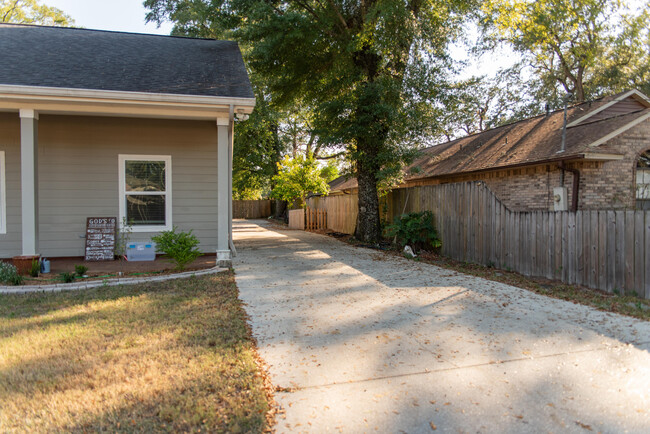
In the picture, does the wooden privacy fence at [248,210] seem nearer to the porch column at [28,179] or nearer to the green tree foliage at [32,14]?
the green tree foliage at [32,14]

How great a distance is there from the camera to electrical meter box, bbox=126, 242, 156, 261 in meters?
8.42

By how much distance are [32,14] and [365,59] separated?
80.9 feet

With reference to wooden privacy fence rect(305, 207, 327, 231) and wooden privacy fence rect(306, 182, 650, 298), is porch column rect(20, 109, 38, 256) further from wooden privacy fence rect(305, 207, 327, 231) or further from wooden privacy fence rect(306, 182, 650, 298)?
wooden privacy fence rect(305, 207, 327, 231)

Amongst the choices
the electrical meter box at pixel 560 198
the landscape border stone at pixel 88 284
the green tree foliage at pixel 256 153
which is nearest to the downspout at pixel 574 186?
the electrical meter box at pixel 560 198

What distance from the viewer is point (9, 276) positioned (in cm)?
639

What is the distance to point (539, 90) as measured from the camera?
82.4ft

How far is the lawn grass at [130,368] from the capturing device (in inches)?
99.9

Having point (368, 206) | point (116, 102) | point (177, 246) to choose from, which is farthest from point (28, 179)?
point (368, 206)

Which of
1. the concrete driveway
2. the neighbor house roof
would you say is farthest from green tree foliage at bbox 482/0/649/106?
the concrete driveway

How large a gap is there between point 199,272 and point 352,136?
6.42 meters

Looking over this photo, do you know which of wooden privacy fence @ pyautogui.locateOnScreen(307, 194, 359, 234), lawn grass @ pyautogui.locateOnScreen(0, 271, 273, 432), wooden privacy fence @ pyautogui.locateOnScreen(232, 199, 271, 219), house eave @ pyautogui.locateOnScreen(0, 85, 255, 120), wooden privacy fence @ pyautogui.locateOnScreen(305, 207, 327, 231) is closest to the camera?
lawn grass @ pyautogui.locateOnScreen(0, 271, 273, 432)

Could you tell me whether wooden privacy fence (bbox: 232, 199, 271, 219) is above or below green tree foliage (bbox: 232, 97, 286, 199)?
below

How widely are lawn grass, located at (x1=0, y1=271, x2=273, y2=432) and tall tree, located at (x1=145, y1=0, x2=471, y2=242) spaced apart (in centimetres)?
784

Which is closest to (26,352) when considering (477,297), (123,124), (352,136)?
(477,297)
